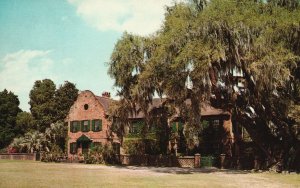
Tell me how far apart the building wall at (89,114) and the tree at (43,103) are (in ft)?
45.3

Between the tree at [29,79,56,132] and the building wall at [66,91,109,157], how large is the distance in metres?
13.8

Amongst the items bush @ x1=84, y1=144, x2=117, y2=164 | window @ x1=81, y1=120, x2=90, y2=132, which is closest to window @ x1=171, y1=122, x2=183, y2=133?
bush @ x1=84, y1=144, x2=117, y2=164

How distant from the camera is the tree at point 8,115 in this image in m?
67.0

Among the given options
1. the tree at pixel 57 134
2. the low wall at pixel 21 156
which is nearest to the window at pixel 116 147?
the tree at pixel 57 134

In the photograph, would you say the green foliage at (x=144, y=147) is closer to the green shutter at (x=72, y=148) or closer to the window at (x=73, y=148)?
the window at (x=73, y=148)

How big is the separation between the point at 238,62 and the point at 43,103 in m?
42.9

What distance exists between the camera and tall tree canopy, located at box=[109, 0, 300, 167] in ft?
83.9

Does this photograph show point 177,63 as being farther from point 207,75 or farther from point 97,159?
point 97,159

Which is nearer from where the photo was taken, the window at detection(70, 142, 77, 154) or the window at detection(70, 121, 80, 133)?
the window at detection(70, 142, 77, 154)

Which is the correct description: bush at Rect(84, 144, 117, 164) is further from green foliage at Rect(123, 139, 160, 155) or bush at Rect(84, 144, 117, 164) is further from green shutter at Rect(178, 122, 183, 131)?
green shutter at Rect(178, 122, 183, 131)

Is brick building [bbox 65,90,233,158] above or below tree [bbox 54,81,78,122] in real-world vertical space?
below

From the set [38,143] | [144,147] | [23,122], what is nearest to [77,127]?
[38,143]

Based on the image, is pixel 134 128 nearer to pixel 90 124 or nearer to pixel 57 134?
pixel 90 124

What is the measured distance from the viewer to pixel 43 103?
62469 millimetres
